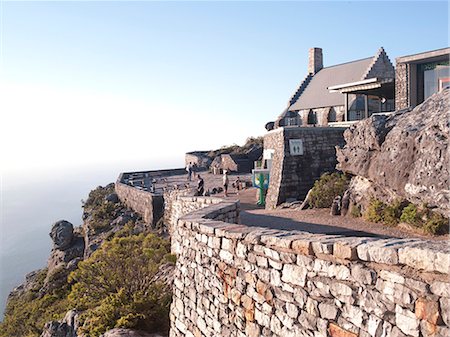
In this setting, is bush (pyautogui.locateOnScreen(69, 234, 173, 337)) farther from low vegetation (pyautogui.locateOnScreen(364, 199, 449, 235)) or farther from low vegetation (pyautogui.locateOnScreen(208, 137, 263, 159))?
low vegetation (pyautogui.locateOnScreen(208, 137, 263, 159))

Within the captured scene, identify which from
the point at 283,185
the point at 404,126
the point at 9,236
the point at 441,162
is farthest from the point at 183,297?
the point at 9,236

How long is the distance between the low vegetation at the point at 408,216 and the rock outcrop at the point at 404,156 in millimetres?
174

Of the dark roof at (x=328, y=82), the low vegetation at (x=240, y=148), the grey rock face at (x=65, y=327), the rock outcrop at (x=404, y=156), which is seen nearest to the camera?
the rock outcrop at (x=404, y=156)

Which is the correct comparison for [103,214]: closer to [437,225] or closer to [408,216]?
[408,216]

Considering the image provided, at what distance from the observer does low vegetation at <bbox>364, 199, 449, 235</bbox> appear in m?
8.25

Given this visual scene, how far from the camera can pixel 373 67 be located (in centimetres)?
2528

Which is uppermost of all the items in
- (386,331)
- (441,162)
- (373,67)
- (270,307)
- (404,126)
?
(373,67)

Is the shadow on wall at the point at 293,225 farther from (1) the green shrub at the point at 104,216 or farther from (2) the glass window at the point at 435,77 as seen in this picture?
(1) the green shrub at the point at 104,216

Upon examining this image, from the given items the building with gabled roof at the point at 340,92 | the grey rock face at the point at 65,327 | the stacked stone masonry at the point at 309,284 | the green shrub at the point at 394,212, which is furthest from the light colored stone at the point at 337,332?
the building with gabled roof at the point at 340,92

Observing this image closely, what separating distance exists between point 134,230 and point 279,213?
35.5 feet

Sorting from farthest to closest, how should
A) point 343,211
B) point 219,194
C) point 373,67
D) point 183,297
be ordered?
point 373,67
point 219,194
point 343,211
point 183,297

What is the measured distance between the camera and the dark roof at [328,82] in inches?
1041

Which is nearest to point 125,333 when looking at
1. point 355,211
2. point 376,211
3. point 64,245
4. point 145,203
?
point 376,211

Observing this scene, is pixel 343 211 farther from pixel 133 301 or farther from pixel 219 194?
pixel 219 194
